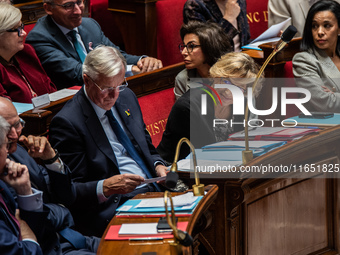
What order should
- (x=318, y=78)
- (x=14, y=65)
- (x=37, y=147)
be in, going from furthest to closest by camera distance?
(x=318, y=78) → (x=14, y=65) → (x=37, y=147)

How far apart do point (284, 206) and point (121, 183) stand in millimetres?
717

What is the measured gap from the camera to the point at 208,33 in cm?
308

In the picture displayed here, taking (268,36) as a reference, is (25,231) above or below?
below

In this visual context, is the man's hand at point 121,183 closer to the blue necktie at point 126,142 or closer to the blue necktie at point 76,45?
the blue necktie at point 126,142

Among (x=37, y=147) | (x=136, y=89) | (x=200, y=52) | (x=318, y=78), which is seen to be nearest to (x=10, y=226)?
(x=37, y=147)

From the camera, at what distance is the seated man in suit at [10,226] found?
1.61m

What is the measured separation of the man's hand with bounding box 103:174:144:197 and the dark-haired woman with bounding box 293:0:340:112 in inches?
59.8

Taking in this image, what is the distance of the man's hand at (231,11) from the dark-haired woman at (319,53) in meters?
0.61

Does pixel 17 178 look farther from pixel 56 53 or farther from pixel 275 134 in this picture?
pixel 56 53

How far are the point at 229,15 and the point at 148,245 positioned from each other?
8.24ft

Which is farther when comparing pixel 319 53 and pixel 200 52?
pixel 319 53

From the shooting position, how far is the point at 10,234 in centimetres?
163

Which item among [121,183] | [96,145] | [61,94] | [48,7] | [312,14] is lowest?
[121,183]

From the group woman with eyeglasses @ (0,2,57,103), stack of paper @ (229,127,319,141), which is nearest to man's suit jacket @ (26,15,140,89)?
woman with eyeglasses @ (0,2,57,103)
